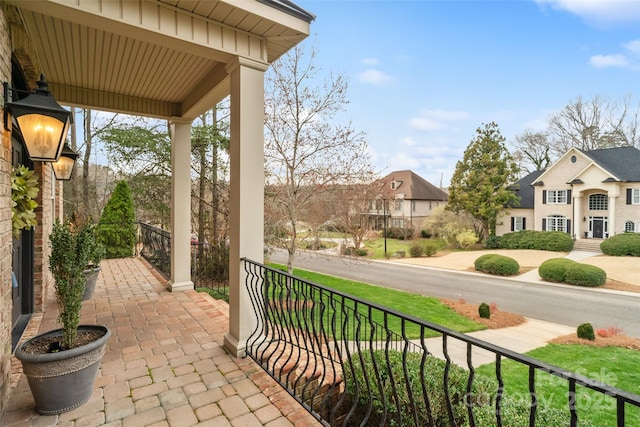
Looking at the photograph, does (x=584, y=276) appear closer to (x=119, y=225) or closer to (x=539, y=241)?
(x=539, y=241)

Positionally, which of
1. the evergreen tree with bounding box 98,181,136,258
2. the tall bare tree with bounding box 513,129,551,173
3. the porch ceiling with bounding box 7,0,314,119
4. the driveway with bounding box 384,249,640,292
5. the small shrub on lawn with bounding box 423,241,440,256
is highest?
the tall bare tree with bounding box 513,129,551,173

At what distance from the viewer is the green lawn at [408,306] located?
8.22 m

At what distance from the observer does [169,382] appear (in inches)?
96.8

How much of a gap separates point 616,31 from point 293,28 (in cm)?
2222

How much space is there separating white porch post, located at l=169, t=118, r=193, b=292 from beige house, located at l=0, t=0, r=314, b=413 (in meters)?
0.73

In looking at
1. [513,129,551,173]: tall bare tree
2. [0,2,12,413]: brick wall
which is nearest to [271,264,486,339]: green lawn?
[0,2,12,413]: brick wall

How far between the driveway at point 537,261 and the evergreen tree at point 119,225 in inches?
531

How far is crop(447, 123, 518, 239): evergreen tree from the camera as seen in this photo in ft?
68.7

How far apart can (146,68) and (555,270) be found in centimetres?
1594

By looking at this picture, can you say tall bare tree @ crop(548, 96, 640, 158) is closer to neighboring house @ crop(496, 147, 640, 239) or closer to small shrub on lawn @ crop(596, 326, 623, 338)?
neighboring house @ crop(496, 147, 640, 239)

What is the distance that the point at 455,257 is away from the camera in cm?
1859

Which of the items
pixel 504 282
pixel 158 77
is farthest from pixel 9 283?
pixel 504 282

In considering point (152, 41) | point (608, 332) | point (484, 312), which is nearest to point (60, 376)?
point (152, 41)

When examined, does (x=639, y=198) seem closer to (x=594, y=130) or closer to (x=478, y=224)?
(x=594, y=130)
